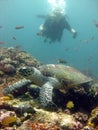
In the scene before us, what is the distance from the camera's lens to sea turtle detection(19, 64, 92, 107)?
273 inches

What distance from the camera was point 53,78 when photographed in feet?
23.8

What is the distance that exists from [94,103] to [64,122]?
7.06 ft

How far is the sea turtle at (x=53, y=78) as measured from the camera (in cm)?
693

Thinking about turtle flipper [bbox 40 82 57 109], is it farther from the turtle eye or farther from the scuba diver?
the scuba diver

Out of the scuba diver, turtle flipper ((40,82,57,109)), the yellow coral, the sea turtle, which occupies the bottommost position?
the yellow coral

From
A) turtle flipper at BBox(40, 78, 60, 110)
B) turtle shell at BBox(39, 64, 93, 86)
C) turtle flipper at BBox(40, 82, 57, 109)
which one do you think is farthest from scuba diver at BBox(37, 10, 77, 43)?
turtle flipper at BBox(40, 82, 57, 109)

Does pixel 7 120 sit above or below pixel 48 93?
below

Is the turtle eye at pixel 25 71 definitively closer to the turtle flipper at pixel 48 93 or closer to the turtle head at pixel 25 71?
the turtle head at pixel 25 71

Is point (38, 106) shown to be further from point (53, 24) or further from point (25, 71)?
point (53, 24)

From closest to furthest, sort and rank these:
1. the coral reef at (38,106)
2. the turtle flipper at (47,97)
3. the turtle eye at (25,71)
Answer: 1. the coral reef at (38,106)
2. the turtle flipper at (47,97)
3. the turtle eye at (25,71)

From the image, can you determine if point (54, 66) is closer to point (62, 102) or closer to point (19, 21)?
point (62, 102)

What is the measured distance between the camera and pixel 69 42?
482 ft

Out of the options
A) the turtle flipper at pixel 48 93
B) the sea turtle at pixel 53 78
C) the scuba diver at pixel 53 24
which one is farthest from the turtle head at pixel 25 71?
the scuba diver at pixel 53 24

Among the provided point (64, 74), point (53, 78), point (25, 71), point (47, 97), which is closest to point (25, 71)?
point (25, 71)
